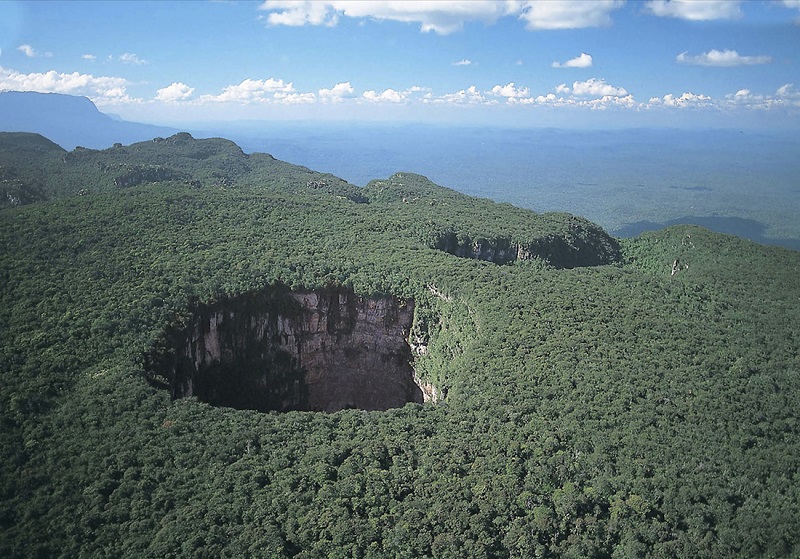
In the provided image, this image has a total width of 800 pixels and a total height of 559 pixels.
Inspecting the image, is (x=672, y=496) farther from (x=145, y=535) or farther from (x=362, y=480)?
(x=145, y=535)

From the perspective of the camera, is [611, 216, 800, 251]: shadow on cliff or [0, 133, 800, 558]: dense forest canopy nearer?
[0, 133, 800, 558]: dense forest canopy

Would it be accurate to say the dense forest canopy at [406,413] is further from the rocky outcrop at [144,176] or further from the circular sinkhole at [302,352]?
the rocky outcrop at [144,176]

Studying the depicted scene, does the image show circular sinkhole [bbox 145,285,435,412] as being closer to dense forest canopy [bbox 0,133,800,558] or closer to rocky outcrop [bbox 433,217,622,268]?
dense forest canopy [bbox 0,133,800,558]

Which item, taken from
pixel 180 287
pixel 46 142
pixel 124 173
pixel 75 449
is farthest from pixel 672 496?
pixel 46 142

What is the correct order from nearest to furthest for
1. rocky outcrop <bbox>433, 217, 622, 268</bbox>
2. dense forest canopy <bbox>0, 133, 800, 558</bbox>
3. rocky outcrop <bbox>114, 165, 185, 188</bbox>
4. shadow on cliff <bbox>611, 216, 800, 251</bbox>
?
dense forest canopy <bbox>0, 133, 800, 558</bbox>
rocky outcrop <bbox>433, 217, 622, 268</bbox>
rocky outcrop <bbox>114, 165, 185, 188</bbox>
shadow on cliff <bbox>611, 216, 800, 251</bbox>

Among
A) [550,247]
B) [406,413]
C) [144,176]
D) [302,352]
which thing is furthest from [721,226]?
[406,413]

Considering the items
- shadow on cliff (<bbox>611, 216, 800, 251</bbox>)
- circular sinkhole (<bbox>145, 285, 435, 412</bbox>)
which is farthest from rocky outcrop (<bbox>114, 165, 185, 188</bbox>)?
shadow on cliff (<bbox>611, 216, 800, 251</bbox>)

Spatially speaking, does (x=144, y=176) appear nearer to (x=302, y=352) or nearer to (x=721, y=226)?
(x=302, y=352)
